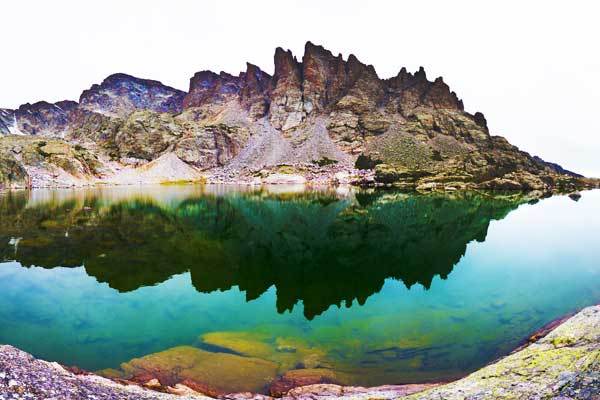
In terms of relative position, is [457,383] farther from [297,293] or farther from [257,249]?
[257,249]

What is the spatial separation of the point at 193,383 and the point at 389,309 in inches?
641

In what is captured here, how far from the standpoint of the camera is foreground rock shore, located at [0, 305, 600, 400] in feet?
39.7

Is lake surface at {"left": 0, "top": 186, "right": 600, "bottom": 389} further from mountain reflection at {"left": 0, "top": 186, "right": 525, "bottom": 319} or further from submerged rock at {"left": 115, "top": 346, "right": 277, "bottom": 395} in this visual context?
submerged rock at {"left": 115, "top": 346, "right": 277, "bottom": 395}

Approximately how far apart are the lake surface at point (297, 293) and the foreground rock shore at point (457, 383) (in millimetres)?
2664

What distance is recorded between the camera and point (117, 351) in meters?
22.6

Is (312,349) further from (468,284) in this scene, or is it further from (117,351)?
(468,284)

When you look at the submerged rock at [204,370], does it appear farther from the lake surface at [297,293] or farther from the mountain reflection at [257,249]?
the mountain reflection at [257,249]

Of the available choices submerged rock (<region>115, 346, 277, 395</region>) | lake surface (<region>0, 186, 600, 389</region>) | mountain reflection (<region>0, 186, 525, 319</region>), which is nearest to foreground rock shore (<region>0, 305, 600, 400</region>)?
submerged rock (<region>115, 346, 277, 395</region>)

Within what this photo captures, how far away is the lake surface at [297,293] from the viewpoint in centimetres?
2286

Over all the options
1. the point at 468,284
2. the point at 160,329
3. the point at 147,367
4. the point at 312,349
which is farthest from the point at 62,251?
the point at 468,284

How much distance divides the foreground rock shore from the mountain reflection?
11.2 metres

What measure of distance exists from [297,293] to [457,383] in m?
18.8

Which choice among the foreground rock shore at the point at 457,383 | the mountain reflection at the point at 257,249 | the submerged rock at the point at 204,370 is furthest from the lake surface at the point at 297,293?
the foreground rock shore at the point at 457,383

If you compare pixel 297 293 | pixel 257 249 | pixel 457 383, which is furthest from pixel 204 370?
pixel 257 249
